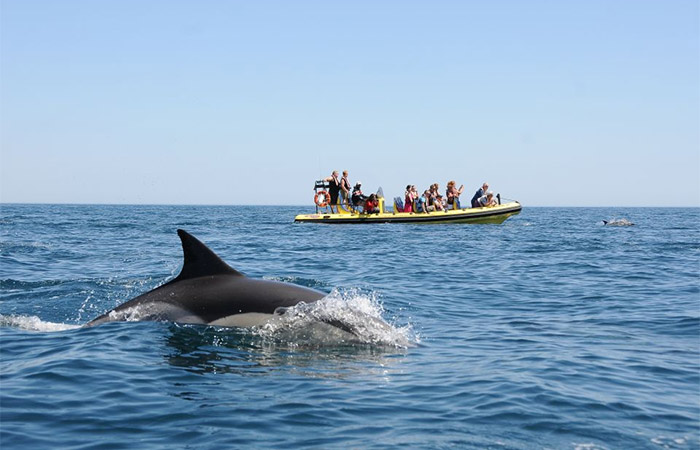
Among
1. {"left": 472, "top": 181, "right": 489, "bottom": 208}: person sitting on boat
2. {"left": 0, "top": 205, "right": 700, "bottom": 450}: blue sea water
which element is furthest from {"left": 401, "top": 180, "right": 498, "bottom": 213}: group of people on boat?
{"left": 0, "top": 205, "right": 700, "bottom": 450}: blue sea water

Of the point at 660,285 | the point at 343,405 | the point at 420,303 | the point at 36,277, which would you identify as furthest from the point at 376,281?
the point at 343,405

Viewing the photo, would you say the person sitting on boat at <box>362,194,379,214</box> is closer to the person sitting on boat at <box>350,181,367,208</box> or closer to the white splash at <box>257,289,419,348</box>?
the person sitting on boat at <box>350,181,367,208</box>

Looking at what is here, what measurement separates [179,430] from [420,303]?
7594 mm

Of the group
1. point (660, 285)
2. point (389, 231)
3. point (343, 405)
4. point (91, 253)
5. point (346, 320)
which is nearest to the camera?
point (343, 405)

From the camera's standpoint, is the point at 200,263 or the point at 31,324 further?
the point at 31,324

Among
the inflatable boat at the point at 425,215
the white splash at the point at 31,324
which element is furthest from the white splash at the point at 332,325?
the inflatable boat at the point at 425,215

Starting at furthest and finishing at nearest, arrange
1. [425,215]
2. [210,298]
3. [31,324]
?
[425,215] < [31,324] < [210,298]

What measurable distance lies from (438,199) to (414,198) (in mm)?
1247

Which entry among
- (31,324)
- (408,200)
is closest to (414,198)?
(408,200)

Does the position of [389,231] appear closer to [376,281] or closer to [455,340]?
[376,281]

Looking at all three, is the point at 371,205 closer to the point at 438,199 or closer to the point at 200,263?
the point at 438,199

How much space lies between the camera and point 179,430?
5359 mm

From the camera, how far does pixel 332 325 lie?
28.5 ft

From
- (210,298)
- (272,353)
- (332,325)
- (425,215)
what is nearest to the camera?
(272,353)
